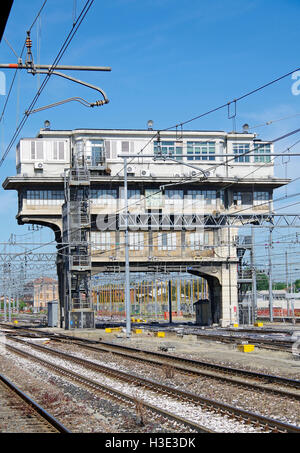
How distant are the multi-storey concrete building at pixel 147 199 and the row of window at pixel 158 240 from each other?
0.08 meters

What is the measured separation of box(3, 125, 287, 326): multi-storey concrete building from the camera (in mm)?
53219

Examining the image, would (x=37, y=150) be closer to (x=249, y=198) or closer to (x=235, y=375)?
(x=249, y=198)

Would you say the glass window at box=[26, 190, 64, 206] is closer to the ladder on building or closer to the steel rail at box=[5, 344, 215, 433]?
the ladder on building

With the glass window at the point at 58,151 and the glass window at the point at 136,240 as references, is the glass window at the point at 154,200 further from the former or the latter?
the glass window at the point at 58,151

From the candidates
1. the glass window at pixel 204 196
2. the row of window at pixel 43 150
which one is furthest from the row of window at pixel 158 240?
the row of window at pixel 43 150

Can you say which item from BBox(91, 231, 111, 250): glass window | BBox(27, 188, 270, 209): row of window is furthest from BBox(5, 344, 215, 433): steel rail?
BBox(27, 188, 270, 209): row of window

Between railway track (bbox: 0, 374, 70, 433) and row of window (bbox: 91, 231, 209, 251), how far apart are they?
3654 centimetres

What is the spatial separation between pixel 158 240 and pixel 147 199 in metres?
3.60

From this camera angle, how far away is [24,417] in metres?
13.5

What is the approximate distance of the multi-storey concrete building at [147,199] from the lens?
2095 inches

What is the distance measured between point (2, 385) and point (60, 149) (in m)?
37.8

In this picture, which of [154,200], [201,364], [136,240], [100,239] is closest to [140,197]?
[154,200]

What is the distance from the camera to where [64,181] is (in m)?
51.7
